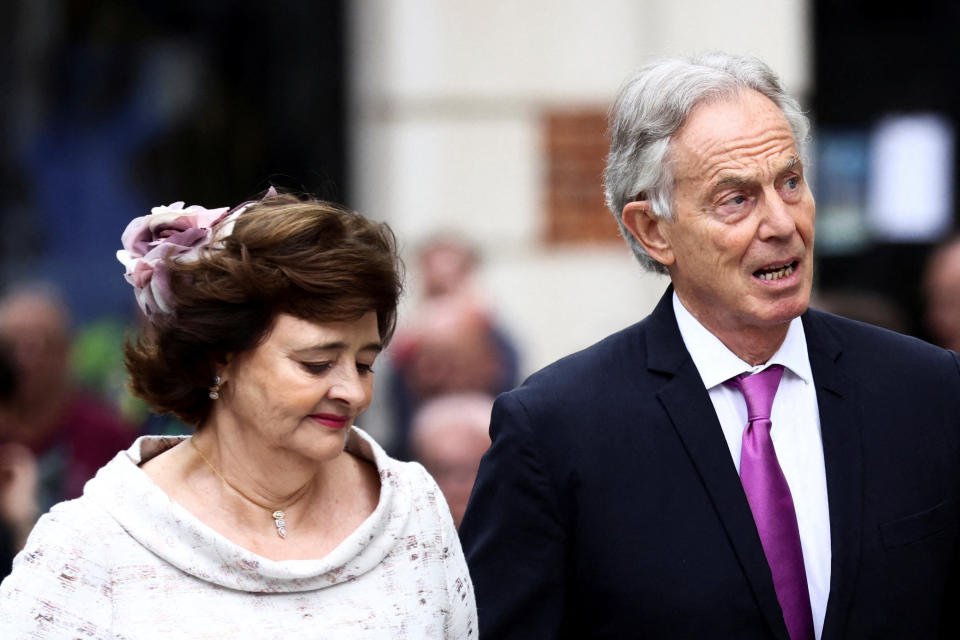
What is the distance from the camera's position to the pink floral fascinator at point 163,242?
9.70ft

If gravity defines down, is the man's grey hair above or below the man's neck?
above

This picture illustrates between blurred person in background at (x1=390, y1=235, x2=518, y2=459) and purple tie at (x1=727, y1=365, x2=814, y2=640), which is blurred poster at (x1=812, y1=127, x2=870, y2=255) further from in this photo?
purple tie at (x1=727, y1=365, x2=814, y2=640)

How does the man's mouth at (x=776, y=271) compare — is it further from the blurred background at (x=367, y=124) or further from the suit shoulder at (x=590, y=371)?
the blurred background at (x=367, y=124)

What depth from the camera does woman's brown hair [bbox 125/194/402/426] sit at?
2.88 m

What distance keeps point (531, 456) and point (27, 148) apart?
19.3ft

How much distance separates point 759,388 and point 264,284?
998 millimetres

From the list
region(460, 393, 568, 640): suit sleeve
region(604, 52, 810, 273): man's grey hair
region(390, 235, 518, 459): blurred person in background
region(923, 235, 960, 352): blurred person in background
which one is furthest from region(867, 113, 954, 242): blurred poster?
region(460, 393, 568, 640): suit sleeve

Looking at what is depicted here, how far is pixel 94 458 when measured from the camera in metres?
6.33

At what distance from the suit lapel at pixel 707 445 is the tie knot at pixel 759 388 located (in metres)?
0.07

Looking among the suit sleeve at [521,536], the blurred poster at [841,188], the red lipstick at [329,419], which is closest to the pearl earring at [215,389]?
the red lipstick at [329,419]

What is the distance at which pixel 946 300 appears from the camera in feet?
19.5

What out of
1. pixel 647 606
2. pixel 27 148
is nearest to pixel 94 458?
pixel 27 148

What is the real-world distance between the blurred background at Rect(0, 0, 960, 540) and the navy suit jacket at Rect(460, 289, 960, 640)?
4809 mm

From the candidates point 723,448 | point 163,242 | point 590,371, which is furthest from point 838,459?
point 163,242
